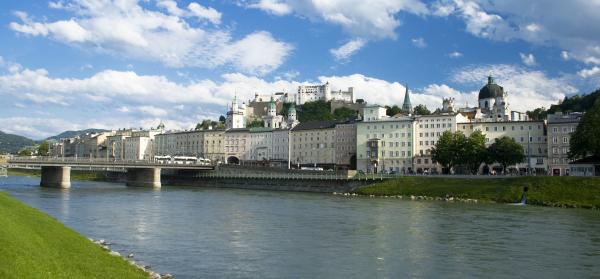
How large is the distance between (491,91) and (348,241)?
11958 centimetres

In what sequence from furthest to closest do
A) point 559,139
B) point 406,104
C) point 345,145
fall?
point 406,104
point 345,145
point 559,139

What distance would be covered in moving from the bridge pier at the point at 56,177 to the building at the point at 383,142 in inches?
2434

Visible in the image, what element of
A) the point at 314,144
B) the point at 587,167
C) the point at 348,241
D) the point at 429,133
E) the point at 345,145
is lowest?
the point at 348,241

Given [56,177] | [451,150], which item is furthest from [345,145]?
[56,177]

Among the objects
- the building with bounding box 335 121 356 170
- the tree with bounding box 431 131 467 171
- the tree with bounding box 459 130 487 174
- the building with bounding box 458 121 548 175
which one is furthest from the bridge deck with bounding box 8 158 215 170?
the building with bounding box 458 121 548 175

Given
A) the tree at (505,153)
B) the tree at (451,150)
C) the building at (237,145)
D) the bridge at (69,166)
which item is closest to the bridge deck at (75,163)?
the bridge at (69,166)

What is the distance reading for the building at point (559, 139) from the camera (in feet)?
344

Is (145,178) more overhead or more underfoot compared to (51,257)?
more overhead

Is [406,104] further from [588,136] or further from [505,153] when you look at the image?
[588,136]

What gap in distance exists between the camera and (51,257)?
64.5 feet

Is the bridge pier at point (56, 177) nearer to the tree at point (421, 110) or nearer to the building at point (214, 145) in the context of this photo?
the building at point (214, 145)

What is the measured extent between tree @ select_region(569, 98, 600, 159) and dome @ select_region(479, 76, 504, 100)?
2466 inches

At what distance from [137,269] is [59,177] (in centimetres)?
8588

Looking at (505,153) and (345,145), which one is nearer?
(505,153)
